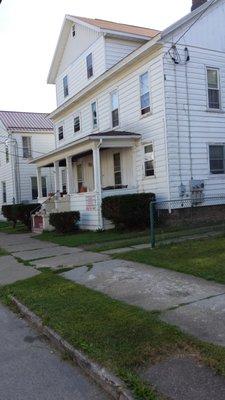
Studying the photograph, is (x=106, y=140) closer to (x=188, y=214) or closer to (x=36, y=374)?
(x=188, y=214)

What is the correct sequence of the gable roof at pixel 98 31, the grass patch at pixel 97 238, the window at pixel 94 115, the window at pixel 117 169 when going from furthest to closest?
the window at pixel 94 115 → the gable roof at pixel 98 31 → the window at pixel 117 169 → the grass patch at pixel 97 238

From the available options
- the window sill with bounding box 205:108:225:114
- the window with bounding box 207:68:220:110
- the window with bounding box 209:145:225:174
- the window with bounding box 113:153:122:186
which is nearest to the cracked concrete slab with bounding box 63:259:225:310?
the window with bounding box 209:145:225:174

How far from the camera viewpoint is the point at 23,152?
116ft

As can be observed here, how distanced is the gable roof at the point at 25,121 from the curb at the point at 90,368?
97.0 feet

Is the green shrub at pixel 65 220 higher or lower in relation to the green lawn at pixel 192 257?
higher

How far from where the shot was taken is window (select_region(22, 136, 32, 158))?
35344 millimetres

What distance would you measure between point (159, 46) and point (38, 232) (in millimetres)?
9889

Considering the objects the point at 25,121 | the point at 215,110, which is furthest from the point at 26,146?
the point at 215,110

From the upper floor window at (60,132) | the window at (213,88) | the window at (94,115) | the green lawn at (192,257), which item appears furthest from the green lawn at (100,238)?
the upper floor window at (60,132)

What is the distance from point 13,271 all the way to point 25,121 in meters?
27.0

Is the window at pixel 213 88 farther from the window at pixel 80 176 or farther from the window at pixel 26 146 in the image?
→ the window at pixel 26 146

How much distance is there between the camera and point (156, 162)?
59.3 ft

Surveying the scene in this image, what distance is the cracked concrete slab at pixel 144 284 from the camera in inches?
277

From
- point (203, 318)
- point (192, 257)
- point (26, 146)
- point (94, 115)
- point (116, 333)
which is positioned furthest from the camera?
point (26, 146)
